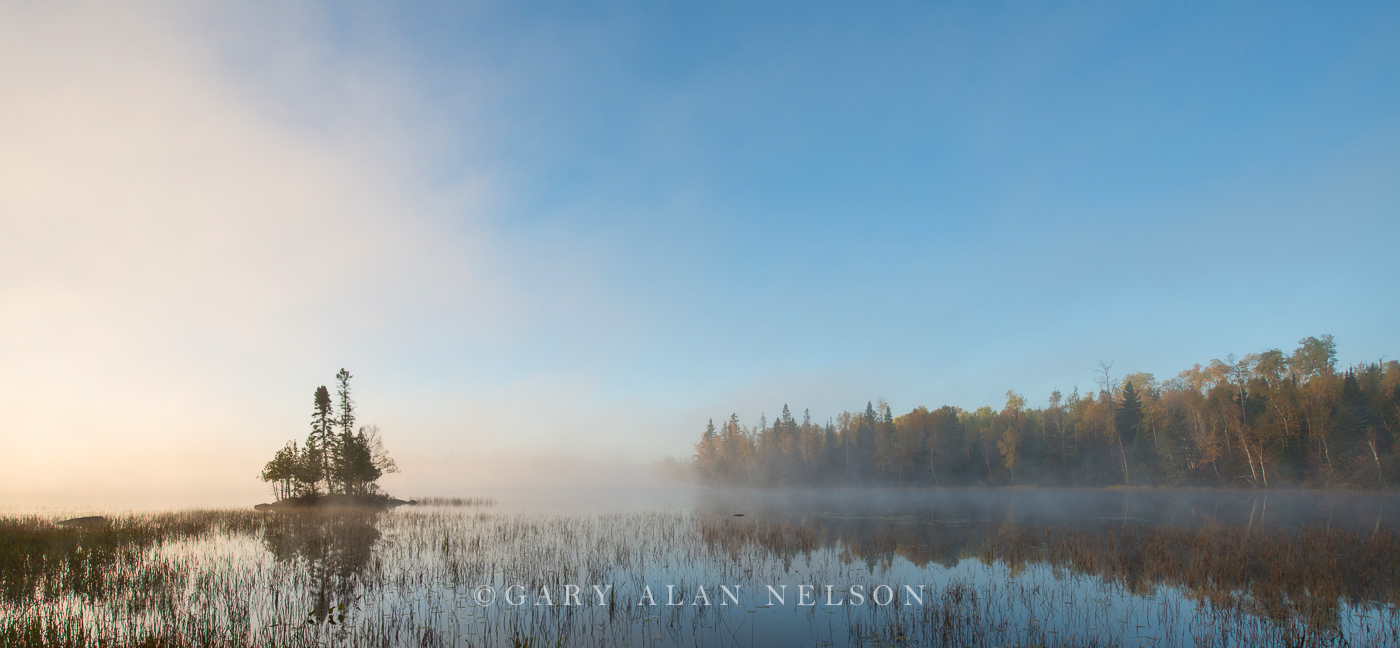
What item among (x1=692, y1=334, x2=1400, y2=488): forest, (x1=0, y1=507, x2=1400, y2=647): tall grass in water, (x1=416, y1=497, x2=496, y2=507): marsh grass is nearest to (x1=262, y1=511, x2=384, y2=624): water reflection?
(x1=0, y1=507, x2=1400, y2=647): tall grass in water

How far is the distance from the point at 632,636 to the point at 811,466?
94.3 m

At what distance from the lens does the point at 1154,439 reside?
72.6m

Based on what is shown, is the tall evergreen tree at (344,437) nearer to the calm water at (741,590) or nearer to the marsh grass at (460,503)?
the marsh grass at (460,503)

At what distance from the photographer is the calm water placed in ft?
34.9

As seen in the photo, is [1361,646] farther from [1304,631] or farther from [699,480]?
[699,480]

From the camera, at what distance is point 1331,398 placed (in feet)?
187

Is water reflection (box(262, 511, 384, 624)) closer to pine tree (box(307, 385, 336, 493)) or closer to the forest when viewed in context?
pine tree (box(307, 385, 336, 493))

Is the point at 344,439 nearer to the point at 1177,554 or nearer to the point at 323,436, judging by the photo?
the point at 323,436

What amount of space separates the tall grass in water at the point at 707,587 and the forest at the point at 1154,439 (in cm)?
4572

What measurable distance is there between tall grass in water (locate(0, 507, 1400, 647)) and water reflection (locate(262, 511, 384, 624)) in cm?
13

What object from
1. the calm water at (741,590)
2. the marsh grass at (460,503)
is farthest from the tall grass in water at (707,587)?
the marsh grass at (460,503)

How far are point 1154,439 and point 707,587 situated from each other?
8164cm

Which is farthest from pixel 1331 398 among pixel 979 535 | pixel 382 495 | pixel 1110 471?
pixel 382 495

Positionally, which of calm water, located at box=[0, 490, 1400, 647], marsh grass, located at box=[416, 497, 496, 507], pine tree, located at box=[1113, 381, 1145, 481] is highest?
calm water, located at box=[0, 490, 1400, 647]
